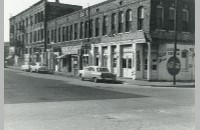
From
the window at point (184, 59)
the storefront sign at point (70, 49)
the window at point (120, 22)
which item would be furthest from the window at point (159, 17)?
the storefront sign at point (70, 49)

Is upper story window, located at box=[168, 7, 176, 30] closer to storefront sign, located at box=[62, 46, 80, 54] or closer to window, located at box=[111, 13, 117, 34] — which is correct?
window, located at box=[111, 13, 117, 34]

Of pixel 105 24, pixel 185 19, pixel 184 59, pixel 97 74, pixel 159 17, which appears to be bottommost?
pixel 97 74

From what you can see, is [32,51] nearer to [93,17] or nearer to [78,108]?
[93,17]

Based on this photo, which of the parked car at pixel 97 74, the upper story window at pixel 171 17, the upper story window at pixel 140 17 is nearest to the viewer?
the parked car at pixel 97 74

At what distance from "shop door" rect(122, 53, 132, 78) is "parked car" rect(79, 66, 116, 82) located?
3.70 metres

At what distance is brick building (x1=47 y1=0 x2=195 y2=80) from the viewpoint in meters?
25.6

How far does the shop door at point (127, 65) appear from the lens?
2789 centimetres

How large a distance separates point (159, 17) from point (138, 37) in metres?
2.50

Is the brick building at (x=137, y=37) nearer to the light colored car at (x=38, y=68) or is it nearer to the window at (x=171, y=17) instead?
the window at (x=171, y=17)

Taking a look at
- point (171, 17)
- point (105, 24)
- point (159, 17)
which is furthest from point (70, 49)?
point (171, 17)

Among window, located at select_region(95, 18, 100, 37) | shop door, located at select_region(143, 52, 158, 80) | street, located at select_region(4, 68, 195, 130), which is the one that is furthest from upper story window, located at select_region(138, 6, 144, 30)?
street, located at select_region(4, 68, 195, 130)

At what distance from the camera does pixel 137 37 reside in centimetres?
2684

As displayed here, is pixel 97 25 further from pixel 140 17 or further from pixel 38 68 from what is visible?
pixel 38 68

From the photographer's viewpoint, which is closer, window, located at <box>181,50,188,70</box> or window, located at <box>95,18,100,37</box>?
window, located at <box>181,50,188,70</box>
